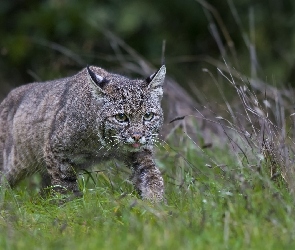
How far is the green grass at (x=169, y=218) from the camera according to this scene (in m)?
4.99

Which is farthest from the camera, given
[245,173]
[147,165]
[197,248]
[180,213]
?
[147,165]

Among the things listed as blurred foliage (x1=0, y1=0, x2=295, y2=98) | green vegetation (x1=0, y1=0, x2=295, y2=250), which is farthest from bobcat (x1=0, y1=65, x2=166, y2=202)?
blurred foliage (x1=0, y1=0, x2=295, y2=98)

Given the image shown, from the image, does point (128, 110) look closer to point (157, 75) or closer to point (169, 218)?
point (157, 75)

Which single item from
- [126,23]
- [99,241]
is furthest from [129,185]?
[126,23]

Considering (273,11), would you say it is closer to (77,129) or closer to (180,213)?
(77,129)

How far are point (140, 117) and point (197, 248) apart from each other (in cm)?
218

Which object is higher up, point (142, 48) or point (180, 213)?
point (142, 48)

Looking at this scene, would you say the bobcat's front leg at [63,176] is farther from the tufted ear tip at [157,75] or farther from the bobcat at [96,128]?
the tufted ear tip at [157,75]

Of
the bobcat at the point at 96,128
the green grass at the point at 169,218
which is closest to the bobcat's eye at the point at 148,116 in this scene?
the bobcat at the point at 96,128

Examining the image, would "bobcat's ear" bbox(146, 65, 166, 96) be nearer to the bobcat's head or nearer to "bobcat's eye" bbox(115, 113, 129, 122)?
the bobcat's head

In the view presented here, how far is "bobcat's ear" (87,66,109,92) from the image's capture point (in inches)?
276

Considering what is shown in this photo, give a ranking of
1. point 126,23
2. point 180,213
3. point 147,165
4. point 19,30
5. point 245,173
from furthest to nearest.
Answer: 1. point 19,30
2. point 126,23
3. point 147,165
4. point 245,173
5. point 180,213

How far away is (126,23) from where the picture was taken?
1389 cm

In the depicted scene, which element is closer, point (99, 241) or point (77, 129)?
point (99, 241)
